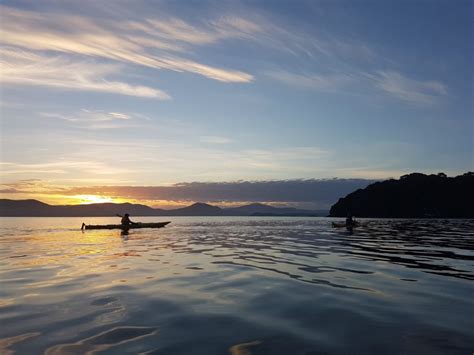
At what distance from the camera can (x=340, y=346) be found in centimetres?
798

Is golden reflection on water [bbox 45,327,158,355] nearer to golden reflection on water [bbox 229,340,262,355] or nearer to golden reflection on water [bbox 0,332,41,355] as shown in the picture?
golden reflection on water [bbox 0,332,41,355]

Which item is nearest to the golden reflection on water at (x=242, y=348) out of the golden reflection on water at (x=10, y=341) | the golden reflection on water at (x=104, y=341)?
the golden reflection on water at (x=104, y=341)

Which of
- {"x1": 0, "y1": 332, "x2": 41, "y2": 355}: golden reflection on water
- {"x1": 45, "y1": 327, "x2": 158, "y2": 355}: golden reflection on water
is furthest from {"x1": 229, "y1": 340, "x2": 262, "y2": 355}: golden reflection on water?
{"x1": 0, "y1": 332, "x2": 41, "y2": 355}: golden reflection on water

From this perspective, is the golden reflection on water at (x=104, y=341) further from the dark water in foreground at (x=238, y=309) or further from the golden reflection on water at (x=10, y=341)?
the golden reflection on water at (x=10, y=341)

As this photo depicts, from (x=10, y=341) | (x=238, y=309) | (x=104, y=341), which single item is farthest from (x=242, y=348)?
(x=10, y=341)

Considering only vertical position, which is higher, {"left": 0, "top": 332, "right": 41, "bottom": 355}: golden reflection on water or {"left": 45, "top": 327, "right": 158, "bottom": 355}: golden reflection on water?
{"left": 45, "top": 327, "right": 158, "bottom": 355}: golden reflection on water

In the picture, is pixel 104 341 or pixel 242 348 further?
pixel 104 341

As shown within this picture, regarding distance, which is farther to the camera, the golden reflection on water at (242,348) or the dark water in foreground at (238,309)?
the dark water in foreground at (238,309)

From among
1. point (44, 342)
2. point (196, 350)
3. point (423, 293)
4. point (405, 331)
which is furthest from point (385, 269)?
point (44, 342)

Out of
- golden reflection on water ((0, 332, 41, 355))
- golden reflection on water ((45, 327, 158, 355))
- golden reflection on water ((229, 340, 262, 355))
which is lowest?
golden reflection on water ((0, 332, 41, 355))

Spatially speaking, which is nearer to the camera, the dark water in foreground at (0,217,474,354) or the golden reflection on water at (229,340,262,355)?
the golden reflection on water at (229,340,262,355)

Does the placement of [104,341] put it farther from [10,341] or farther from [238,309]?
[238,309]

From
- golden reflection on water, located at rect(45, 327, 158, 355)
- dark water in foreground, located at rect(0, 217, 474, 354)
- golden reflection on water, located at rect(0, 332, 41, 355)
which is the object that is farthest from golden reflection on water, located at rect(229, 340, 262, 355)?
golden reflection on water, located at rect(0, 332, 41, 355)

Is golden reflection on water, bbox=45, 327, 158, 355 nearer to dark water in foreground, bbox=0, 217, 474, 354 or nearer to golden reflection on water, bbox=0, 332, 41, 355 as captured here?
dark water in foreground, bbox=0, 217, 474, 354
